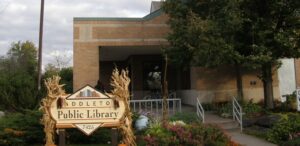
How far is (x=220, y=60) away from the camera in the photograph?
1841 cm

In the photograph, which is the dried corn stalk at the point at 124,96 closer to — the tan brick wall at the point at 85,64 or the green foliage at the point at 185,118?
the green foliage at the point at 185,118

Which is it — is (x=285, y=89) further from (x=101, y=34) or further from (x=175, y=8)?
(x=101, y=34)

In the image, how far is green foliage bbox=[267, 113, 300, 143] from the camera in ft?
46.2

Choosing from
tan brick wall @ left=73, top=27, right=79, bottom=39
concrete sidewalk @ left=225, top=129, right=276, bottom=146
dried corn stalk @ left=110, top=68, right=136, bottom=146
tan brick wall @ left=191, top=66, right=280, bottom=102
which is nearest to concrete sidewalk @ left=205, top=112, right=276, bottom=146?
concrete sidewalk @ left=225, top=129, right=276, bottom=146

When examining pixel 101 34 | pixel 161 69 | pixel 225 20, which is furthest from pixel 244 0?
pixel 161 69

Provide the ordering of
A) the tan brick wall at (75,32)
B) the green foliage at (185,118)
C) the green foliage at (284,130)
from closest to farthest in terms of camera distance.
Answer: the green foliage at (284,130) → the green foliage at (185,118) → the tan brick wall at (75,32)

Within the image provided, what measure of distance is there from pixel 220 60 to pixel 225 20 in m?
1.64

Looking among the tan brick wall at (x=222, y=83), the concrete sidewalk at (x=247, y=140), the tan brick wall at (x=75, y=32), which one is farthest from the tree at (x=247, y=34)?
the tan brick wall at (x=75, y=32)

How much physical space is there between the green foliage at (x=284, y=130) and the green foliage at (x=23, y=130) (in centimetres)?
729

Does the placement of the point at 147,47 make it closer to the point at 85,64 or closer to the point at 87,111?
the point at 85,64

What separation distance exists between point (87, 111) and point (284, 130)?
26.2 ft

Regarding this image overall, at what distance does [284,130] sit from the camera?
14.2m

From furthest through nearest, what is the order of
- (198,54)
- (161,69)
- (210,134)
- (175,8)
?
1. (161,69)
2. (175,8)
3. (198,54)
4. (210,134)

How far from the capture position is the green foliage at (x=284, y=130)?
46.2 ft
